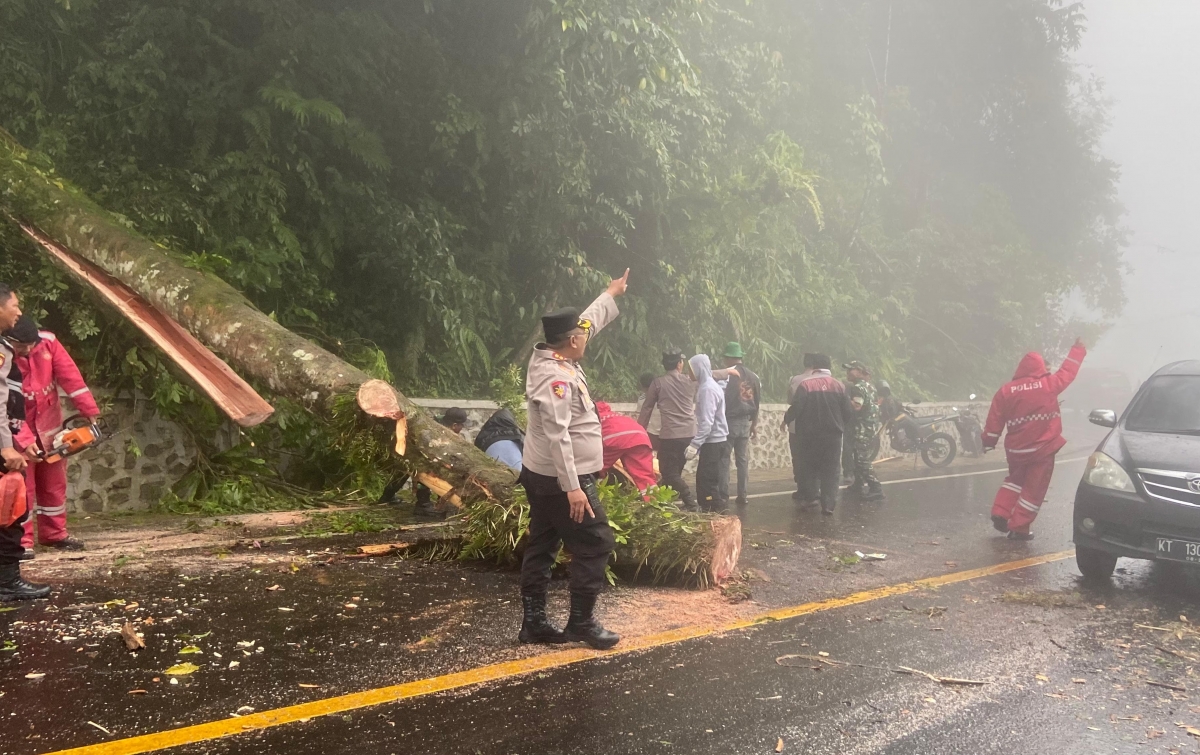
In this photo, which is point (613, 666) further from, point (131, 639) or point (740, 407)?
point (740, 407)

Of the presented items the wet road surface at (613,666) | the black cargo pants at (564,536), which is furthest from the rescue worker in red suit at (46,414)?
the black cargo pants at (564,536)

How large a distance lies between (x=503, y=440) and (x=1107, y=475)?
4.97m

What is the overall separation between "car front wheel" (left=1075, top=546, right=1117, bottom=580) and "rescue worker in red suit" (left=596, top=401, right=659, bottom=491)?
11.0ft

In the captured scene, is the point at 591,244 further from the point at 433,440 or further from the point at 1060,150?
the point at 1060,150

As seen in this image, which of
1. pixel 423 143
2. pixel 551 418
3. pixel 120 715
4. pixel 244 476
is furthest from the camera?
pixel 423 143

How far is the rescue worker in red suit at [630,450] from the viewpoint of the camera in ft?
23.8

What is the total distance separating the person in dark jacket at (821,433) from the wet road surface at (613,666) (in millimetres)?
3700

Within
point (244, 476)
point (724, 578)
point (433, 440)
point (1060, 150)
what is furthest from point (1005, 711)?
point (1060, 150)

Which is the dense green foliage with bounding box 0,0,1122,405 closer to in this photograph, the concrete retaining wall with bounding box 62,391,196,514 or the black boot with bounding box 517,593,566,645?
the concrete retaining wall with bounding box 62,391,196,514

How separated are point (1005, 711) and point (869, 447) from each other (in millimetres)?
8525

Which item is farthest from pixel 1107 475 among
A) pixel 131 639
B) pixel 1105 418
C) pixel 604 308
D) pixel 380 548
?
pixel 131 639

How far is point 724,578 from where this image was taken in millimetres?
6156

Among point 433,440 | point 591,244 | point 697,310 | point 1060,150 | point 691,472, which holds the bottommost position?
point 691,472

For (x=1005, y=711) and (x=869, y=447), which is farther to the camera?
(x=869, y=447)
